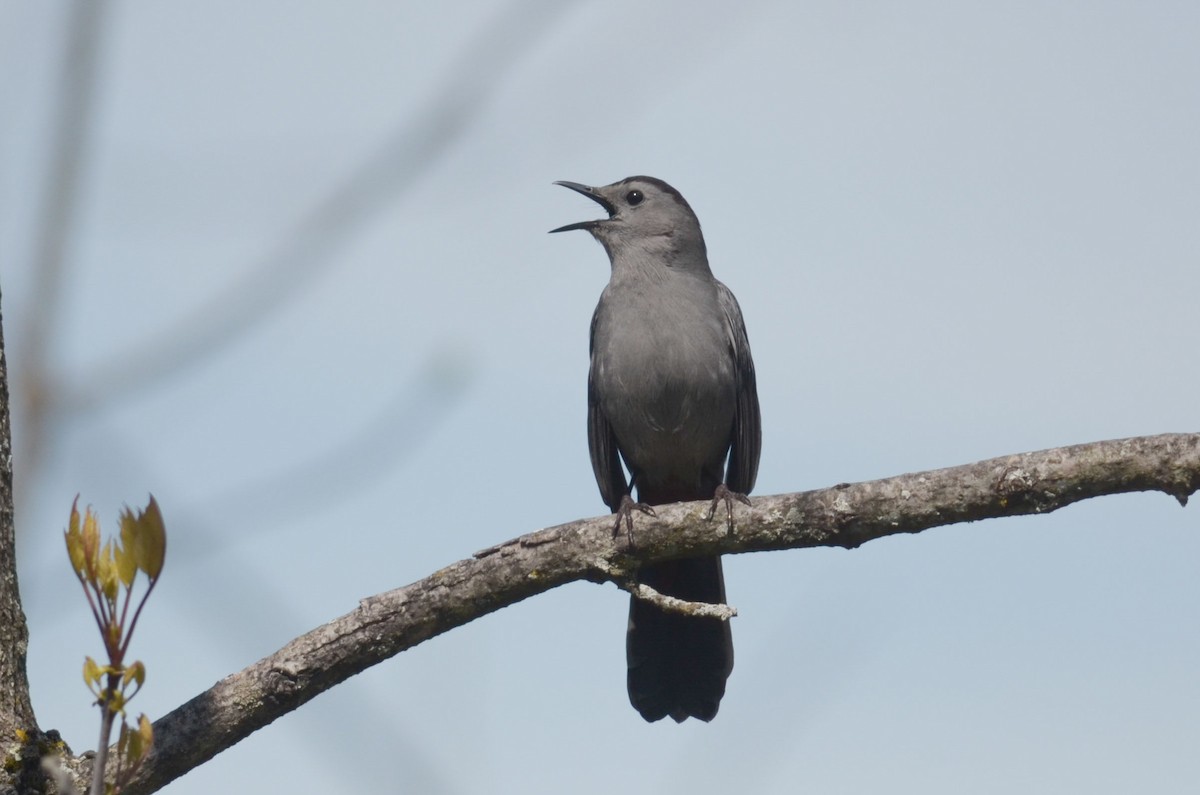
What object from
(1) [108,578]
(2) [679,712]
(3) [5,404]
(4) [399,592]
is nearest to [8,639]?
(3) [5,404]

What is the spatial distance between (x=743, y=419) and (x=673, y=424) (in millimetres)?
500

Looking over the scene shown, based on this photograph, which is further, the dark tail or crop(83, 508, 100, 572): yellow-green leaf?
the dark tail

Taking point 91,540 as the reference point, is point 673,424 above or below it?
above

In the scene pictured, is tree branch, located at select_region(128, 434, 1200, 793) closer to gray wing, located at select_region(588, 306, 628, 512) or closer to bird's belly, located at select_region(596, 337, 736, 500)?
bird's belly, located at select_region(596, 337, 736, 500)

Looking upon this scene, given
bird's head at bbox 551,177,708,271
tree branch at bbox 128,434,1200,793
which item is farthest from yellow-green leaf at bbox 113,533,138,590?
bird's head at bbox 551,177,708,271

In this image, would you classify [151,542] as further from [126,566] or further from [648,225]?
[648,225]

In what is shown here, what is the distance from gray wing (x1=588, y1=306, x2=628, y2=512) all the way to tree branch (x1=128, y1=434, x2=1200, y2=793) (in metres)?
2.43

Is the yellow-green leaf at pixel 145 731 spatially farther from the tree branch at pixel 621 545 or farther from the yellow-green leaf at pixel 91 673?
the tree branch at pixel 621 545

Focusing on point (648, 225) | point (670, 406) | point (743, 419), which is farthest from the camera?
point (648, 225)

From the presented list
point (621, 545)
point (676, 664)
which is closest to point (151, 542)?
point (621, 545)

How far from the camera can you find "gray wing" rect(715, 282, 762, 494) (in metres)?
6.96

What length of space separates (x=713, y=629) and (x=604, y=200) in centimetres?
293

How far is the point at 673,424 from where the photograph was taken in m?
6.69

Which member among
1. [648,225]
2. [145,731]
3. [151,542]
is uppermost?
[648,225]
